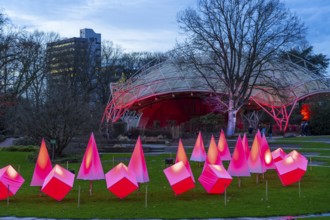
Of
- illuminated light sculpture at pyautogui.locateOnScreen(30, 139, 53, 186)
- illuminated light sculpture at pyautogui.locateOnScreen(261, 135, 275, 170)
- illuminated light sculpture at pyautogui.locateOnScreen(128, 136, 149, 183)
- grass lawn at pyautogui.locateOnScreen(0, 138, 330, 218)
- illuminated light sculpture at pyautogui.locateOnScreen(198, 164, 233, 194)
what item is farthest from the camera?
illuminated light sculpture at pyautogui.locateOnScreen(261, 135, 275, 170)

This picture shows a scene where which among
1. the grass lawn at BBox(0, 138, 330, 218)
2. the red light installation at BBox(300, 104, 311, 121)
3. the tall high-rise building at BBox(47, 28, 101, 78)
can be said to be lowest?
the grass lawn at BBox(0, 138, 330, 218)

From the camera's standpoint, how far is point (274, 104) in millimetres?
51938

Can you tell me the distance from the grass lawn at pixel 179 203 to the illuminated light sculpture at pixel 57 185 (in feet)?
1.01

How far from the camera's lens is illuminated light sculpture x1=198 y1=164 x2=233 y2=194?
1535cm

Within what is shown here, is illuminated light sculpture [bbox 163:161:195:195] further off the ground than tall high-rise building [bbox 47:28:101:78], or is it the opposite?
tall high-rise building [bbox 47:28:101:78]

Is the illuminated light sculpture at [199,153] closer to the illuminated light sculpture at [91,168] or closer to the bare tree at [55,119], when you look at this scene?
the bare tree at [55,119]

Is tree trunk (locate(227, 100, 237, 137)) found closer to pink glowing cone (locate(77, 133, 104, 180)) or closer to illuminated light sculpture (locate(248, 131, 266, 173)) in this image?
illuminated light sculpture (locate(248, 131, 266, 173))

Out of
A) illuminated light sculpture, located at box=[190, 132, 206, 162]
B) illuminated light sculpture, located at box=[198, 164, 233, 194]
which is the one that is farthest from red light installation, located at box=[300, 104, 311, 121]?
illuminated light sculpture, located at box=[198, 164, 233, 194]

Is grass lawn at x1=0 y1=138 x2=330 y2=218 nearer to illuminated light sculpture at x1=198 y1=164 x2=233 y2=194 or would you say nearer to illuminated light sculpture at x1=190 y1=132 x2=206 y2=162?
illuminated light sculpture at x1=198 y1=164 x2=233 y2=194

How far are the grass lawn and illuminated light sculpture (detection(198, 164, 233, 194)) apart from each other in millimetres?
308

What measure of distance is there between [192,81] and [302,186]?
34.4 meters

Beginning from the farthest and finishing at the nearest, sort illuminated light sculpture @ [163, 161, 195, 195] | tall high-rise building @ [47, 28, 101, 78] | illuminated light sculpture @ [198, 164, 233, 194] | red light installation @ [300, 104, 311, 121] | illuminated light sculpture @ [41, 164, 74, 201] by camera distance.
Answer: tall high-rise building @ [47, 28, 101, 78], red light installation @ [300, 104, 311, 121], illuminated light sculpture @ [163, 161, 195, 195], illuminated light sculpture @ [198, 164, 233, 194], illuminated light sculpture @ [41, 164, 74, 201]

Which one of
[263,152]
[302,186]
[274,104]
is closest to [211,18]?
[274,104]

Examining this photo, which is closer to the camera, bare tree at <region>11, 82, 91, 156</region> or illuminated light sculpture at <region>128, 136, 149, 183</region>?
illuminated light sculpture at <region>128, 136, 149, 183</region>
